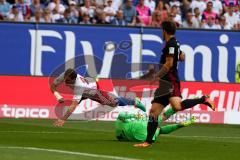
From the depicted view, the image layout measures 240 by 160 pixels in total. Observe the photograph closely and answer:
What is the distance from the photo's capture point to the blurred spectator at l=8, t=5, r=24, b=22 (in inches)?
1091

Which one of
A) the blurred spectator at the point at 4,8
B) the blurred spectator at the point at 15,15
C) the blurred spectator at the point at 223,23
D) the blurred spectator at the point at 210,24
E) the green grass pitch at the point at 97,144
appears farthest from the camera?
the blurred spectator at the point at 223,23

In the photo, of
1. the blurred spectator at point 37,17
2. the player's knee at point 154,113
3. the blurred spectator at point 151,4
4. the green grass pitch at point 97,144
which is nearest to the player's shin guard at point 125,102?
the green grass pitch at point 97,144

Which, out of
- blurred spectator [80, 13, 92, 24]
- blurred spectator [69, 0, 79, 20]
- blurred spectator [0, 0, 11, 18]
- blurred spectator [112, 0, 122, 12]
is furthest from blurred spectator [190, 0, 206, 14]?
blurred spectator [0, 0, 11, 18]

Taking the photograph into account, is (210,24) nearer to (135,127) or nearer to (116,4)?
(116,4)

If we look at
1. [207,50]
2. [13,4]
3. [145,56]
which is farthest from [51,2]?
[207,50]

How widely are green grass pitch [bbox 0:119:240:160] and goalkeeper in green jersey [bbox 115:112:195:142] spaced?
23cm

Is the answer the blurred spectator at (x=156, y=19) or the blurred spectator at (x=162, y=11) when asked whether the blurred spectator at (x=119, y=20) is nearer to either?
the blurred spectator at (x=156, y=19)

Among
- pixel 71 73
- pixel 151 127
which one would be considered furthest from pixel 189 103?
pixel 71 73

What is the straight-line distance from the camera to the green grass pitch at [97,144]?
1312cm

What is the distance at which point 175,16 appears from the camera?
2950 centimetres

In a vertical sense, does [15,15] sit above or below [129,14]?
below

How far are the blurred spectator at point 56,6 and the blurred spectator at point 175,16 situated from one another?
379 centimetres

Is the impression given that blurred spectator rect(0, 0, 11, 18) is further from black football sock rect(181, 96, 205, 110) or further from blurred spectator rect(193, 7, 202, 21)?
black football sock rect(181, 96, 205, 110)

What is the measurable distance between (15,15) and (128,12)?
399 centimetres
